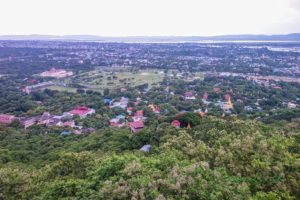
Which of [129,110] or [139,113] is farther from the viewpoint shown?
[129,110]

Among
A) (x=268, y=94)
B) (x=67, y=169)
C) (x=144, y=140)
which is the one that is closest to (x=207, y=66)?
(x=268, y=94)

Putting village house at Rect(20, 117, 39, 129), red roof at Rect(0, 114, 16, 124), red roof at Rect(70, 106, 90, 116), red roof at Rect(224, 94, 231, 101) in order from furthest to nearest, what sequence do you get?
red roof at Rect(224, 94, 231, 101) → red roof at Rect(70, 106, 90, 116) → red roof at Rect(0, 114, 16, 124) → village house at Rect(20, 117, 39, 129)

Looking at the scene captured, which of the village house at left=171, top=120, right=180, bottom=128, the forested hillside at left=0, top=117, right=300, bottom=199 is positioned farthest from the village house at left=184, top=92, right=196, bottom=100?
the forested hillside at left=0, top=117, right=300, bottom=199

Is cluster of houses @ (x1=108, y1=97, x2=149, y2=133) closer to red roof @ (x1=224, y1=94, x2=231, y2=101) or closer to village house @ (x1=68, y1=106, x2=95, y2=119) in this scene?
village house @ (x1=68, y1=106, x2=95, y2=119)

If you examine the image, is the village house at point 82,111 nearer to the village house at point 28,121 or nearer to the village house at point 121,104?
the village house at point 121,104

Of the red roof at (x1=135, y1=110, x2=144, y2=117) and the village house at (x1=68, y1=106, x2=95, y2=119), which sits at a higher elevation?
the red roof at (x1=135, y1=110, x2=144, y2=117)

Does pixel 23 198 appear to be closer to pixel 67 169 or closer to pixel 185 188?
pixel 67 169

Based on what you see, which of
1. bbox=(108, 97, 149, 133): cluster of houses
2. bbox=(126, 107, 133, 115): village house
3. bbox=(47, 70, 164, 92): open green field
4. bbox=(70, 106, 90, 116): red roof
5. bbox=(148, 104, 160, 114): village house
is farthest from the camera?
bbox=(47, 70, 164, 92): open green field

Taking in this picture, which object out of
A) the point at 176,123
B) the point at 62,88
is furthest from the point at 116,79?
the point at 176,123

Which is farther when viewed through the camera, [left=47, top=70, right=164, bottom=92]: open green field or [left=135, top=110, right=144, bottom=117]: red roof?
[left=47, top=70, right=164, bottom=92]: open green field

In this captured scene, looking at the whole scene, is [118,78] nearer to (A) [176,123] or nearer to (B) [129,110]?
(B) [129,110]

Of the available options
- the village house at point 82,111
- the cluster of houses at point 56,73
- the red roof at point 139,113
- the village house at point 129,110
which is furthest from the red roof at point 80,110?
the cluster of houses at point 56,73
